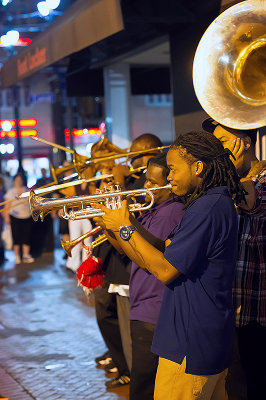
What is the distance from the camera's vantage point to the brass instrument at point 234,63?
4.27 m

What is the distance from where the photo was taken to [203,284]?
9.52 ft

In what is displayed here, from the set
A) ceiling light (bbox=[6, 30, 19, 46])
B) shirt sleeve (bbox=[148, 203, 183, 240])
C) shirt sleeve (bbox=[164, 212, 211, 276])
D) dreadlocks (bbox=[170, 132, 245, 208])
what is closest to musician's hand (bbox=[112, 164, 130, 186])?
shirt sleeve (bbox=[148, 203, 183, 240])

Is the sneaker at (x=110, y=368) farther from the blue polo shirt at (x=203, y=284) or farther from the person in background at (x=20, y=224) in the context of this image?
the person in background at (x=20, y=224)

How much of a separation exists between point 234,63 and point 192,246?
1.93 metres

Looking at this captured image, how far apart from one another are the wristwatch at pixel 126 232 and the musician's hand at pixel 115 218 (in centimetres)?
4

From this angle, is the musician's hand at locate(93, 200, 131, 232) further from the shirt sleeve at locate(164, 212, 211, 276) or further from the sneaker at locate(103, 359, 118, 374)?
the sneaker at locate(103, 359, 118, 374)

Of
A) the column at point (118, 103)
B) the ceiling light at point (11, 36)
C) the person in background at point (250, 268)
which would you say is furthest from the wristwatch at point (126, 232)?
the ceiling light at point (11, 36)

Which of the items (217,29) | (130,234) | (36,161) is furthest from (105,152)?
(36,161)

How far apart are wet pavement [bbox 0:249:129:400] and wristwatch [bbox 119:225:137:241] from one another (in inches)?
97.9

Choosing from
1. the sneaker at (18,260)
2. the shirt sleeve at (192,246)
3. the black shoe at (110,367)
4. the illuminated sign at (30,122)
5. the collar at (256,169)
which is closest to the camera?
the shirt sleeve at (192,246)

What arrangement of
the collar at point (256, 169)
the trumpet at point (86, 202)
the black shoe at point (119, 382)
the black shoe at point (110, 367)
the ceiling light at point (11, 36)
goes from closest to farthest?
the trumpet at point (86, 202)
the collar at point (256, 169)
the black shoe at point (119, 382)
the black shoe at point (110, 367)
the ceiling light at point (11, 36)

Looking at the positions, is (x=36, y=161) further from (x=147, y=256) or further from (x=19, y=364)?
(x=147, y=256)

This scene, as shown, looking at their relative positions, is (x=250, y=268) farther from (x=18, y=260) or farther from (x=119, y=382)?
(x=18, y=260)

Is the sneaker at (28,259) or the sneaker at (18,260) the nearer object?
the sneaker at (18,260)
